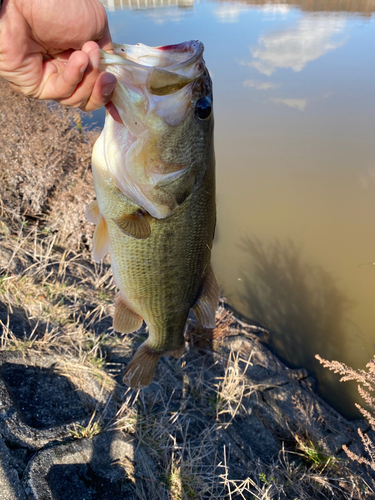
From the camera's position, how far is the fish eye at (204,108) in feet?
4.55

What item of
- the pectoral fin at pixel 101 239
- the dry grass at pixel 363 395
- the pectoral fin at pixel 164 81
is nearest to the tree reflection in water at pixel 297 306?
the dry grass at pixel 363 395

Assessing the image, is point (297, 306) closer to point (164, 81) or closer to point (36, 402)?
point (36, 402)

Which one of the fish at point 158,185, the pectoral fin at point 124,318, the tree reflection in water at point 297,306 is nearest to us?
the fish at point 158,185

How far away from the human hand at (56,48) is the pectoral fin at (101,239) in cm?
63

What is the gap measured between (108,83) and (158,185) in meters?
0.47

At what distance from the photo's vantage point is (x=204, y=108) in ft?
4.60

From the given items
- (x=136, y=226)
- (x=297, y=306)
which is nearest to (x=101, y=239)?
(x=136, y=226)

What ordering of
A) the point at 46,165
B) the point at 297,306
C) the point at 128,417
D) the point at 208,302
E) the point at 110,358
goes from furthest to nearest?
1. the point at 297,306
2. the point at 46,165
3. the point at 110,358
4. the point at 128,417
5. the point at 208,302

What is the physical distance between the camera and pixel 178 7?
2100 centimetres

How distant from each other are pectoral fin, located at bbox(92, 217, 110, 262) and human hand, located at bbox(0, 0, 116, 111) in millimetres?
626

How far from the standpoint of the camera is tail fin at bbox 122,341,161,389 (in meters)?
2.08

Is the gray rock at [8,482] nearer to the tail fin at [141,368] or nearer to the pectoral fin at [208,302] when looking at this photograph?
the tail fin at [141,368]

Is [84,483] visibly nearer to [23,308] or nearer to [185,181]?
[23,308]

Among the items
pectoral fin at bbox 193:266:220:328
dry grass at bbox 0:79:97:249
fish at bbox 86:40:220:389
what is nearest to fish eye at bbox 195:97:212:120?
fish at bbox 86:40:220:389
